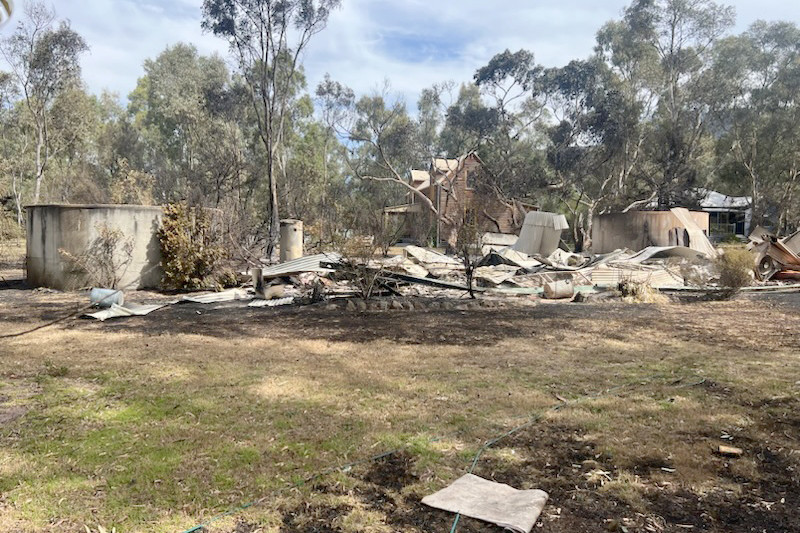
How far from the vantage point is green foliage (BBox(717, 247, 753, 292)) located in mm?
12203

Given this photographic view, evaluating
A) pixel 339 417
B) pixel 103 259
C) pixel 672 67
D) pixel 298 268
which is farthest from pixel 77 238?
pixel 672 67

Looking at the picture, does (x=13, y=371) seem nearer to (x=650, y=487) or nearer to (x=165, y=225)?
(x=650, y=487)

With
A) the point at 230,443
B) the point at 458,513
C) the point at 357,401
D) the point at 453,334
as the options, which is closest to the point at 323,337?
the point at 453,334

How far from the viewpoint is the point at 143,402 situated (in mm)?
4895

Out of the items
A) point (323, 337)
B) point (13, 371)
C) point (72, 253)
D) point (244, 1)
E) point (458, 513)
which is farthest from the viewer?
point (244, 1)

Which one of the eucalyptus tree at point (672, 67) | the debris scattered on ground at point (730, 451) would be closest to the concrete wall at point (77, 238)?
the debris scattered on ground at point (730, 451)

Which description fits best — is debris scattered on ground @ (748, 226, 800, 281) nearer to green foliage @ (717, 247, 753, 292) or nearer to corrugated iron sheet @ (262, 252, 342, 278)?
green foliage @ (717, 247, 753, 292)

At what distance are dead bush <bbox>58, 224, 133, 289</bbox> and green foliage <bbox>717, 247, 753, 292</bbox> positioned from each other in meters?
14.3

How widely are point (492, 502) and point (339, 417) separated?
5.83 feet

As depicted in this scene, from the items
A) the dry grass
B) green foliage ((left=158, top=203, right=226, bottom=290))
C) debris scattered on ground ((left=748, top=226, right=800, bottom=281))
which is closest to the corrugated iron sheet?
green foliage ((left=158, top=203, right=226, bottom=290))

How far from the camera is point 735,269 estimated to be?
12188 millimetres

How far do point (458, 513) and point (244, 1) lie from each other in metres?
29.2

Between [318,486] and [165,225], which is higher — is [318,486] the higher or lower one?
the lower one

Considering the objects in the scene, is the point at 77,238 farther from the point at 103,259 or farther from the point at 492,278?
the point at 492,278
